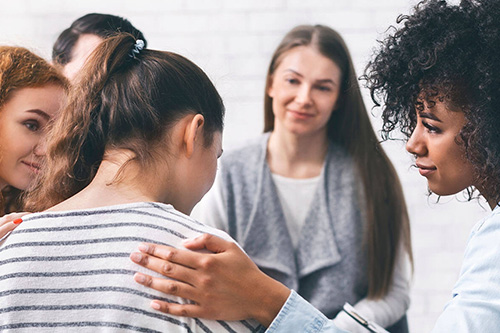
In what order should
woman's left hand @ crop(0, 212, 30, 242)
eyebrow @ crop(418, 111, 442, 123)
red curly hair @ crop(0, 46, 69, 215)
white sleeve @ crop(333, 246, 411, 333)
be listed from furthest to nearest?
white sleeve @ crop(333, 246, 411, 333), red curly hair @ crop(0, 46, 69, 215), eyebrow @ crop(418, 111, 442, 123), woman's left hand @ crop(0, 212, 30, 242)

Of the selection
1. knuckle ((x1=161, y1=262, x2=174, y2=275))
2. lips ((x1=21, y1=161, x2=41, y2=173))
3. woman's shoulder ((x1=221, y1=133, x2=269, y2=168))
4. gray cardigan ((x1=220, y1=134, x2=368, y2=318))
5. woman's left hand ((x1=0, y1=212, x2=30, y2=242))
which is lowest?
gray cardigan ((x1=220, y1=134, x2=368, y2=318))

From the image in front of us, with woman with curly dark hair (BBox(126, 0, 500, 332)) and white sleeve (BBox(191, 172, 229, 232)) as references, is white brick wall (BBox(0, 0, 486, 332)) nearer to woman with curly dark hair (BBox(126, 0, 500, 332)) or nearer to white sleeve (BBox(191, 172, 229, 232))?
white sleeve (BBox(191, 172, 229, 232))

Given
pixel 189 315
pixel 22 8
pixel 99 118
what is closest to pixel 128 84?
pixel 99 118

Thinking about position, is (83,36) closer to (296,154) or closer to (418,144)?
(296,154)

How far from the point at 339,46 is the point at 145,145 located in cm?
117

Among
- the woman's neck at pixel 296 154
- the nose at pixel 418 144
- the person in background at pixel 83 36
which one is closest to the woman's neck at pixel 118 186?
the nose at pixel 418 144

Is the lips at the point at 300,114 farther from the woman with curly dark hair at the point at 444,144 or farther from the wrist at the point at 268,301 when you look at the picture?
the wrist at the point at 268,301

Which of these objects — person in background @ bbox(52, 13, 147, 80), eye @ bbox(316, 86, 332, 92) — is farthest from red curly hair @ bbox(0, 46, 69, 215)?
eye @ bbox(316, 86, 332, 92)

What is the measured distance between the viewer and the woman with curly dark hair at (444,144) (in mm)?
906

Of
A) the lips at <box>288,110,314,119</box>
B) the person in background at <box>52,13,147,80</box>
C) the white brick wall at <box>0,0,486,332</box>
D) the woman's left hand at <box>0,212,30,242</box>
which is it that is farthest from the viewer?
the white brick wall at <box>0,0,486,332</box>

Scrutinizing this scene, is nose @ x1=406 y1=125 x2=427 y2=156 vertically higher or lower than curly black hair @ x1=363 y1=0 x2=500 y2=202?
lower

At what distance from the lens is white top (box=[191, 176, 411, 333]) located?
1849mm

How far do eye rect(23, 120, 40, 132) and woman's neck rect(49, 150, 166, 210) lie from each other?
0.33m

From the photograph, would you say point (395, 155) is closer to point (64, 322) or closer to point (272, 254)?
point (272, 254)
